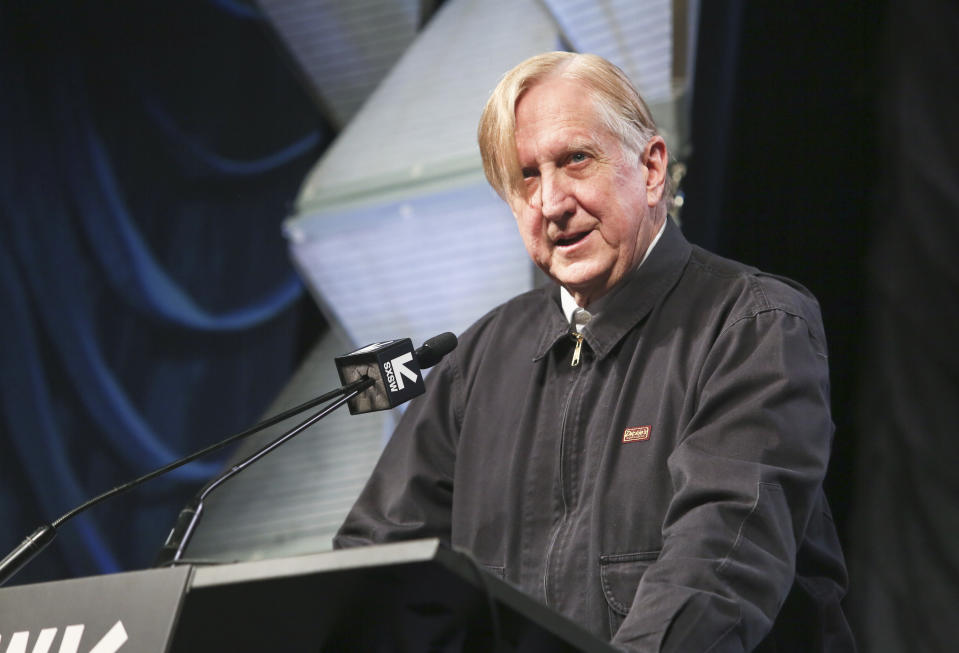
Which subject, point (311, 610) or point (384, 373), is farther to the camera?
point (384, 373)

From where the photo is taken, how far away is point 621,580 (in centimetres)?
134

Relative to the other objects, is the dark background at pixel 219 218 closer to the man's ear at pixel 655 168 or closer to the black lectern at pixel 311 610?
the man's ear at pixel 655 168

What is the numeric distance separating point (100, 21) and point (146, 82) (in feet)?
0.95

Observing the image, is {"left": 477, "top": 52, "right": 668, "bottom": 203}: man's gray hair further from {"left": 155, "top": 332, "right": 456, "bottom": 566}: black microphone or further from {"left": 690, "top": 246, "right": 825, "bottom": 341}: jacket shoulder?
{"left": 155, "top": 332, "right": 456, "bottom": 566}: black microphone

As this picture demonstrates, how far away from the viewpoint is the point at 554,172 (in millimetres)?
1578

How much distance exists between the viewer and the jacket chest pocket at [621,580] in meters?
1.33

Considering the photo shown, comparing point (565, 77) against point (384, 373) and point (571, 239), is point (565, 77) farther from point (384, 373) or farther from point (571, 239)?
point (384, 373)

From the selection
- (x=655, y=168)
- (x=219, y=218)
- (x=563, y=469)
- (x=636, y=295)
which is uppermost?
(x=655, y=168)

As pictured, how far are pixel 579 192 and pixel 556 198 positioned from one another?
0.03 metres

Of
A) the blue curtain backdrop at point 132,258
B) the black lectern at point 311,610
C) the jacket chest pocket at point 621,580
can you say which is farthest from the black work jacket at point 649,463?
the blue curtain backdrop at point 132,258

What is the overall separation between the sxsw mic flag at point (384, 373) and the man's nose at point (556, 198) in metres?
0.29

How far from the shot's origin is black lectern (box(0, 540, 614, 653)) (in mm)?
847

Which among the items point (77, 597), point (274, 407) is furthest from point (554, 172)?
point (274, 407)

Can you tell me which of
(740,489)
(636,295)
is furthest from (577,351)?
(740,489)
